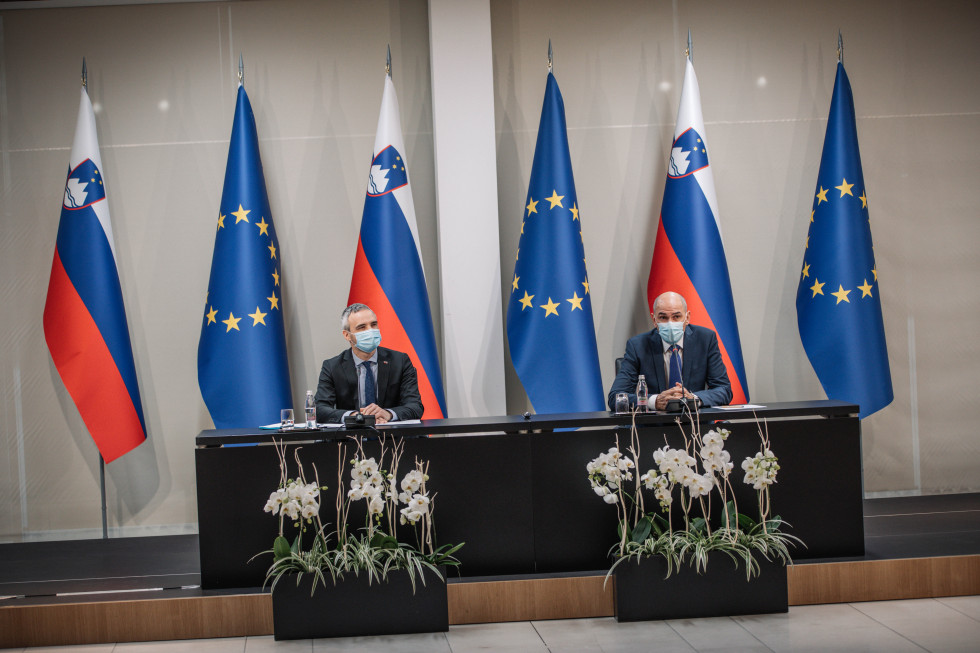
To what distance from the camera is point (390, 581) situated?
3.42m

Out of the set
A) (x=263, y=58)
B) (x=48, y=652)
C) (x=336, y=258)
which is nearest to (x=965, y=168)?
(x=336, y=258)

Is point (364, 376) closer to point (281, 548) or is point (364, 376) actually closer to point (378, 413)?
point (378, 413)

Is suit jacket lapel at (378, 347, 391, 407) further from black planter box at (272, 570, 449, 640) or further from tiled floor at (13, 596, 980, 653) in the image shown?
tiled floor at (13, 596, 980, 653)

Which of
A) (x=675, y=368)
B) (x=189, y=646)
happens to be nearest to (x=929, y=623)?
(x=675, y=368)

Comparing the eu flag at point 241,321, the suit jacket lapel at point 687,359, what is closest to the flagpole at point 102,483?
the eu flag at point 241,321

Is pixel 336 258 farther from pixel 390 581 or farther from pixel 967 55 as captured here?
pixel 967 55

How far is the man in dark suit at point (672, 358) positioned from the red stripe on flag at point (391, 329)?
1.12m

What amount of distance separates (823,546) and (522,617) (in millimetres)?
1307

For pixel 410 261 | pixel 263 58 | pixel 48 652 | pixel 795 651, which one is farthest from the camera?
pixel 263 58

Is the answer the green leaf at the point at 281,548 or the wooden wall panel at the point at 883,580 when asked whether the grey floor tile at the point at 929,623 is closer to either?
→ the wooden wall panel at the point at 883,580

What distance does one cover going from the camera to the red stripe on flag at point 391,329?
4918mm

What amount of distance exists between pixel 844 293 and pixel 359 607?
327 cm

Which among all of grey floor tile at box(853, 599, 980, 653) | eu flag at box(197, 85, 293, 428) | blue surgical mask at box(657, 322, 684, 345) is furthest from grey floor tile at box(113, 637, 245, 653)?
grey floor tile at box(853, 599, 980, 653)

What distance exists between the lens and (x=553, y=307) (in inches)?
197
